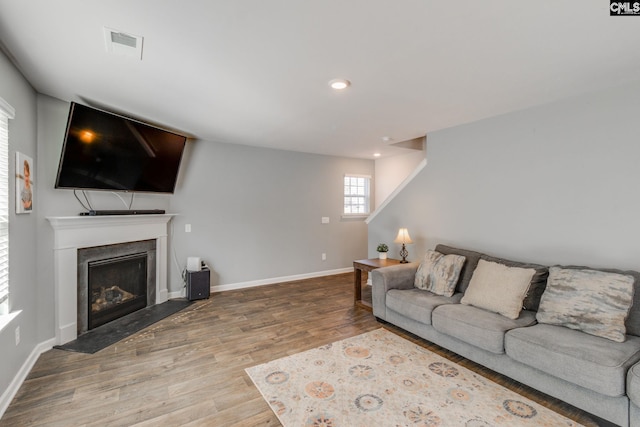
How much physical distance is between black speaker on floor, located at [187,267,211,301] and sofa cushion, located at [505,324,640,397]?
3.66 m

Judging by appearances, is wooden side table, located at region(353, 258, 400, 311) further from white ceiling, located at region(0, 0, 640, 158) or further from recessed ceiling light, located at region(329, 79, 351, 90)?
recessed ceiling light, located at region(329, 79, 351, 90)

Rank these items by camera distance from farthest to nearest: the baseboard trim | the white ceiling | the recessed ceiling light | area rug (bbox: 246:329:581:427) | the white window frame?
1. the white window frame
2. the baseboard trim
3. the recessed ceiling light
4. area rug (bbox: 246:329:581:427)
5. the white ceiling

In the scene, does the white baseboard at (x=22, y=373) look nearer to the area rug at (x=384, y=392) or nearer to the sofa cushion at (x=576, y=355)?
the area rug at (x=384, y=392)

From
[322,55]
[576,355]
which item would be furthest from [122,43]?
[576,355]

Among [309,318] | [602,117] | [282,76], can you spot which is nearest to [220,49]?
[282,76]

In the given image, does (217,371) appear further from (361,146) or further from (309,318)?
(361,146)

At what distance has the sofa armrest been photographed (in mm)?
3359

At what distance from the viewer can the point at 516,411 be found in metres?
2.00

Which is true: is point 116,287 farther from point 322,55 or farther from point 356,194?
point 356,194

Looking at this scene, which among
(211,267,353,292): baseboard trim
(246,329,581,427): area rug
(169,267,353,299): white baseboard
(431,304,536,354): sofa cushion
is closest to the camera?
(246,329,581,427): area rug

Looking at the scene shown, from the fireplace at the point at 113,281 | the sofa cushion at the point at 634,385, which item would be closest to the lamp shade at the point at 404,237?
the sofa cushion at the point at 634,385

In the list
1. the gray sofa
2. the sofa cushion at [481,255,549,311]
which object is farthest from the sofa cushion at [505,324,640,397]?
the sofa cushion at [481,255,549,311]

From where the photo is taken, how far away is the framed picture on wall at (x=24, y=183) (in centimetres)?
232

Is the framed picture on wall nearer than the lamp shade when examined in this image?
Yes
